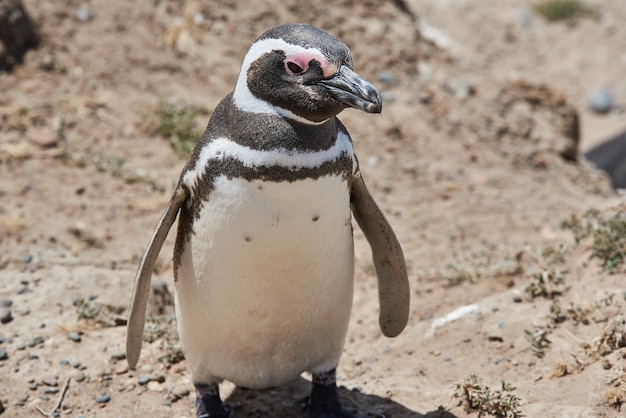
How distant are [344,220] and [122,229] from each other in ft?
9.24

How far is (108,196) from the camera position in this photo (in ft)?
19.6

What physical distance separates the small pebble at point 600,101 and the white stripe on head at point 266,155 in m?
8.22

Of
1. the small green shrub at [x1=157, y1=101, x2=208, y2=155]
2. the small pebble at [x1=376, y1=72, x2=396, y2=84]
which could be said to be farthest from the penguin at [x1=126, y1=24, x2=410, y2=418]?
the small pebble at [x1=376, y1=72, x2=396, y2=84]

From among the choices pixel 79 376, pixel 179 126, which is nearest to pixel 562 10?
pixel 179 126

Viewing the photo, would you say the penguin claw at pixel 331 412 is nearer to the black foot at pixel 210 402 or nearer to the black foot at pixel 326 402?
the black foot at pixel 326 402

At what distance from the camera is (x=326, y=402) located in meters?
3.56

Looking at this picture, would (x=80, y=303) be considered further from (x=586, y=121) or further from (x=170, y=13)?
(x=586, y=121)

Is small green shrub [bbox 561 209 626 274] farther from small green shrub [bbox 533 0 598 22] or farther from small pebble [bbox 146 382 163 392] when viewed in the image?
small green shrub [bbox 533 0 598 22]

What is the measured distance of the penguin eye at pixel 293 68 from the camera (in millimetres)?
2840

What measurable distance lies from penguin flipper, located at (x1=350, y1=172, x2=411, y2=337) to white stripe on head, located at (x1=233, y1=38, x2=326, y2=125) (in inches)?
21.7

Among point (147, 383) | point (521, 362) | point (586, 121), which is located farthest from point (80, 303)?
point (586, 121)

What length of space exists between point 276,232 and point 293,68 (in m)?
0.56

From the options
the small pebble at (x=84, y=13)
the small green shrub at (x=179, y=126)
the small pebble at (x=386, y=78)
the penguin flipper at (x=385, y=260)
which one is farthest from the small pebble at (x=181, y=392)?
the small pebble at (x=84, y=13)

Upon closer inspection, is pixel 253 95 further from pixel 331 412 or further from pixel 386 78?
pixel 386 78
